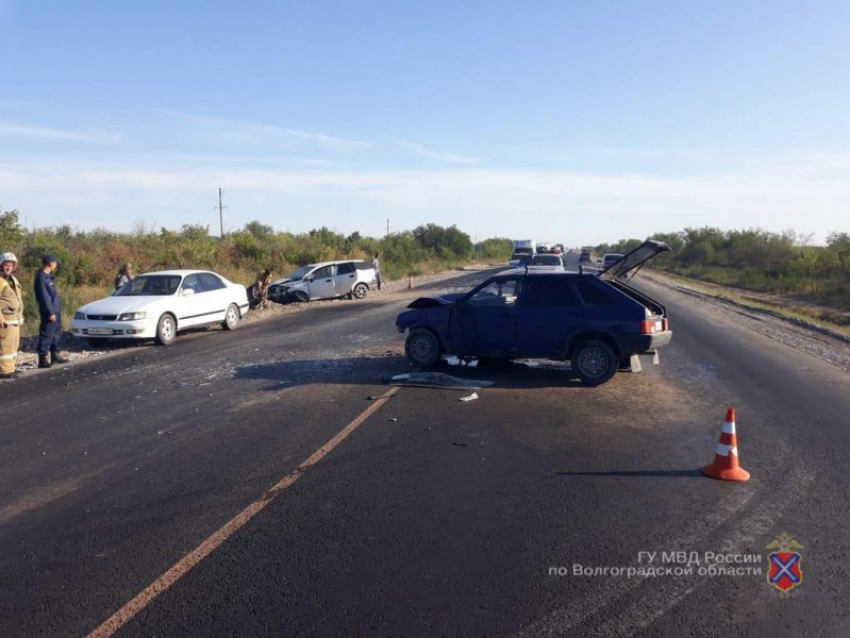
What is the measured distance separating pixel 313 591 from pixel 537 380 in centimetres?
746

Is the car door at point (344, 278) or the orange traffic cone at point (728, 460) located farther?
the car door at point (344, 278)

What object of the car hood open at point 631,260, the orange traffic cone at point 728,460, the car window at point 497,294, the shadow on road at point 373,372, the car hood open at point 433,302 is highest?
the car hood open at point 631,260

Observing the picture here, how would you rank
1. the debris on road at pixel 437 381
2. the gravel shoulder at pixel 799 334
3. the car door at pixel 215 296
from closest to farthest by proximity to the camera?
the debris on road at pixel 437 381 → the gravel shoulder at pixel 799 334 → the car door at pixel 215 296

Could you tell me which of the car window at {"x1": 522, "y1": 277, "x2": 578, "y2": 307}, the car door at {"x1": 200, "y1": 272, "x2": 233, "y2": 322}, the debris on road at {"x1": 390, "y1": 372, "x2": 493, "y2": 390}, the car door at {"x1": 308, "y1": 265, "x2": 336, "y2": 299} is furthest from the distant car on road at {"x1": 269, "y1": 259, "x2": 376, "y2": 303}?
the car window at {"x1": 522, "y1": 277, "x2": 578, "y2": 307}

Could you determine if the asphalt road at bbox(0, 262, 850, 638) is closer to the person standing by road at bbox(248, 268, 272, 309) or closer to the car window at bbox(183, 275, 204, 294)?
the car window at bbox(183, 275, 204, 294)

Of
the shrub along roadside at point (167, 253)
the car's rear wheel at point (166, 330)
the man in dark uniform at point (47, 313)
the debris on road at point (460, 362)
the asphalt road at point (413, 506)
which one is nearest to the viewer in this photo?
the asphalt road at point (413, 506)

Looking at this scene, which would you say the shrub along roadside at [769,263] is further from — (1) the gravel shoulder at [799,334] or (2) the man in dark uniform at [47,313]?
(2) the man in dark uniform at [47,313]

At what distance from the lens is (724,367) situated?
13.1m

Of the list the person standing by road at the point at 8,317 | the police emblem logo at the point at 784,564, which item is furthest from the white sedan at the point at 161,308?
the police emblem logo at the point at 784,564

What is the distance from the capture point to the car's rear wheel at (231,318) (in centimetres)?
1931

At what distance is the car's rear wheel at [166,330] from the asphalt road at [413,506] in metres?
4.78

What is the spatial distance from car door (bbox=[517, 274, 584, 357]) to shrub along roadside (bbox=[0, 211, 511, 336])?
41.3 feet

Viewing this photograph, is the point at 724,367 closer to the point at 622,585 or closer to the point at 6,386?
the point at 622,585

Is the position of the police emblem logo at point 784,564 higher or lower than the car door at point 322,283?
lower
